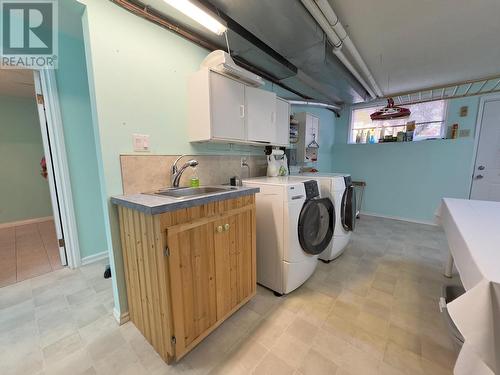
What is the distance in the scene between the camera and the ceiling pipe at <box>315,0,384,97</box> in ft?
4.90

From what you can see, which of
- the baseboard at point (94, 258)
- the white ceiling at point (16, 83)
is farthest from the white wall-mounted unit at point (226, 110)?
the white ceiling at point (16, 83)

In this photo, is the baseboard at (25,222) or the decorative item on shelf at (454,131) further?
the baseboard at (25,222)

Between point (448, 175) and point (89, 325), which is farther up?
point (448, 175)

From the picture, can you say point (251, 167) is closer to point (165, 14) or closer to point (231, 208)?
point (231, 208)

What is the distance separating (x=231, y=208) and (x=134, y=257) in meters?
0.71

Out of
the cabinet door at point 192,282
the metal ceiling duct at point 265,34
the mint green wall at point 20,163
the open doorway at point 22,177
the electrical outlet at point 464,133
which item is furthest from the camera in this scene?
the mint green wall at point 20,163

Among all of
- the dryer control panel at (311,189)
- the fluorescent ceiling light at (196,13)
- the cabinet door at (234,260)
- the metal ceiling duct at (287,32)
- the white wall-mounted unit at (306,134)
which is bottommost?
the cabinet door at (234,260)

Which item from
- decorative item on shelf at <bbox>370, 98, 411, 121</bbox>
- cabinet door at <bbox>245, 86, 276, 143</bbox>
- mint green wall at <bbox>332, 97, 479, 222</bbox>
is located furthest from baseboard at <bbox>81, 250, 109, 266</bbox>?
mint green wall at <bbox>332, 97, 479, 222</bbox>

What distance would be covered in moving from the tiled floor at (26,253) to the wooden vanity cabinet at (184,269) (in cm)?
159

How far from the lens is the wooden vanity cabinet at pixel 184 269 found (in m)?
1.08

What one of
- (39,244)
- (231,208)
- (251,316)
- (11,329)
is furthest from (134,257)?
(39,244)

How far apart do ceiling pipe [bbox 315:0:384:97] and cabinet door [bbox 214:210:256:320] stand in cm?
165

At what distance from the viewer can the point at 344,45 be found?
6.89 ft

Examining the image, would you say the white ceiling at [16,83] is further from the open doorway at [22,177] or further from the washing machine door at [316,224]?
the washing machine door at [316,224]
